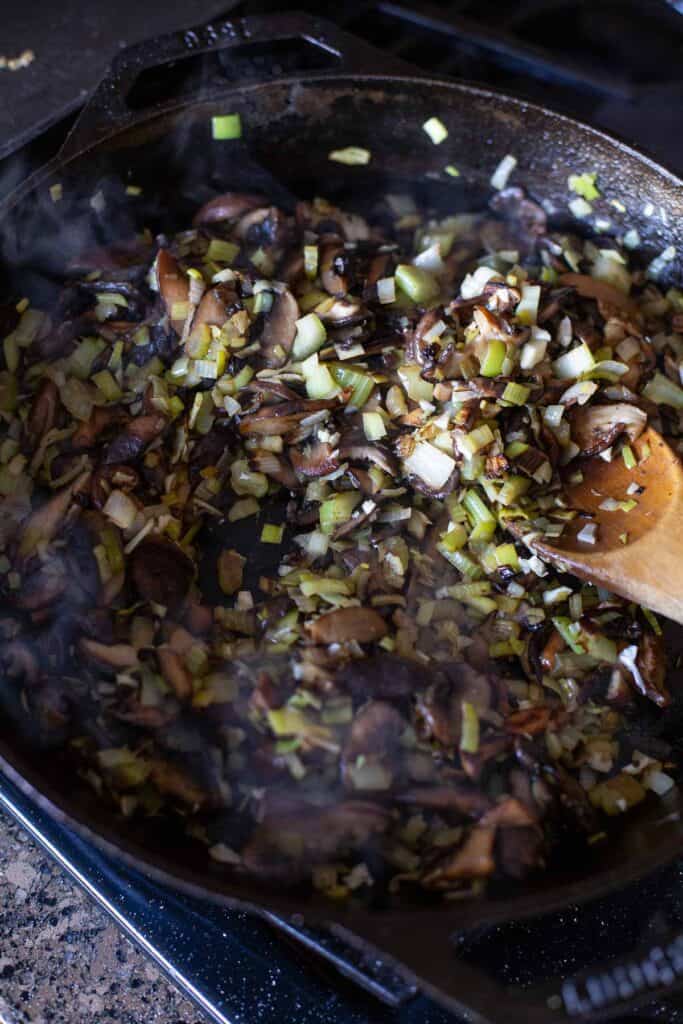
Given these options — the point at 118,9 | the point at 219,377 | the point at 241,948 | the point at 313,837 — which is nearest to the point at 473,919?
the point at 313,837

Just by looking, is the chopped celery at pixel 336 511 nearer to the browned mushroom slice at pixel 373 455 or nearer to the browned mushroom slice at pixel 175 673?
the browned mushroom slice at pixel 373 455

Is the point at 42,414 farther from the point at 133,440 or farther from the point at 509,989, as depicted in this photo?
the point at 509,989

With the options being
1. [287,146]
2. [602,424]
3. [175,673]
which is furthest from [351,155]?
[175,673]

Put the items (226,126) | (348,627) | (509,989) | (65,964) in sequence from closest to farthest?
(509,989) → (65,964) → (348,627) → (226,126)

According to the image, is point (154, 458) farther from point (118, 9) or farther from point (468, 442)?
point (118, 9)

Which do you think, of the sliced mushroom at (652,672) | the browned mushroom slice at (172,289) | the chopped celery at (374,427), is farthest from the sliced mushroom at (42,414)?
the sliced mushroom at (652,672)

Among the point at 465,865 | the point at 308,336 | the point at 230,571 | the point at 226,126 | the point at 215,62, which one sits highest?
the point at 215,62
